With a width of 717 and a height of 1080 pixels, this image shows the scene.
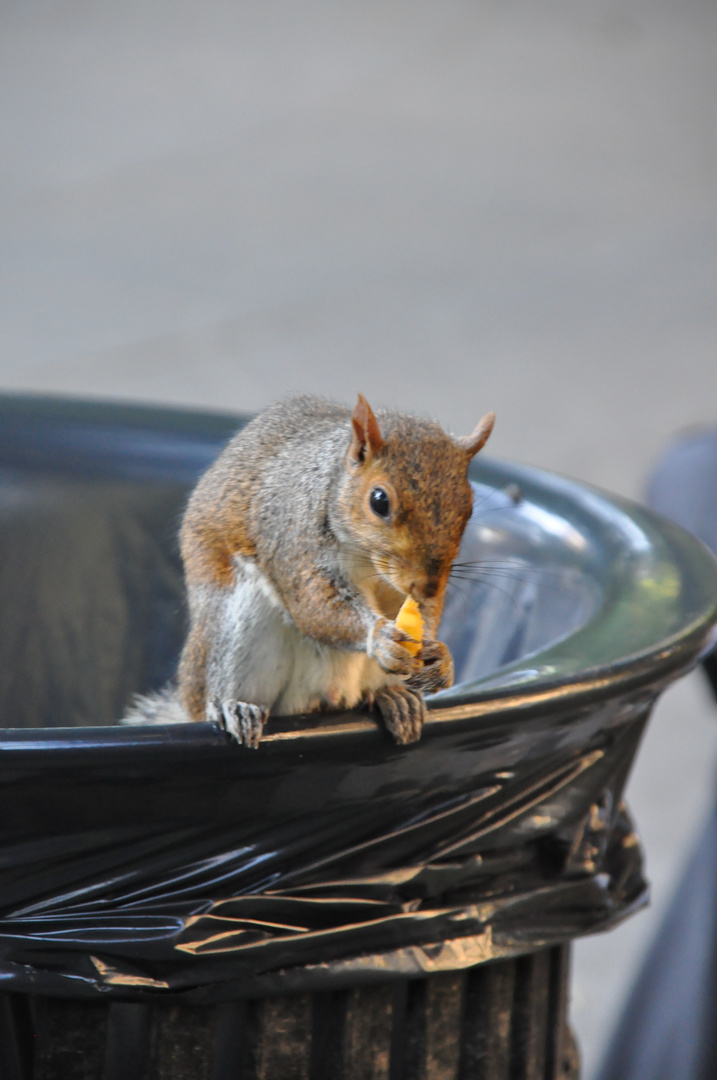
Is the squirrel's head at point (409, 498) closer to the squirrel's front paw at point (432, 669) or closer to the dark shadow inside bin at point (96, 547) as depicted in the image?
the squirrel's front paw at point (432, 669)

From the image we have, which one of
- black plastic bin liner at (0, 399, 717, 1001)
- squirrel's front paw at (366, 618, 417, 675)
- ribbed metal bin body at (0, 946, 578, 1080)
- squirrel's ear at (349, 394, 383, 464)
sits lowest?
ribbed metal bin body at (0, 946, 578, 1080)

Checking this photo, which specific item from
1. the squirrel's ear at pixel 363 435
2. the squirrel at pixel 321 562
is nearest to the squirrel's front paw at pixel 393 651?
the squirrel at pixel 321 562

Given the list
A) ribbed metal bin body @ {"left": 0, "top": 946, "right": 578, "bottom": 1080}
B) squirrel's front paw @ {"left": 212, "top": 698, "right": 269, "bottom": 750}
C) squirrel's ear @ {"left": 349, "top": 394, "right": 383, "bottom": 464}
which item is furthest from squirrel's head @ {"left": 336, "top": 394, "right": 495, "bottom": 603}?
ribbed metal bin body @ {"left": 0, "top": 946, "right": 578, "bottom": 1080}

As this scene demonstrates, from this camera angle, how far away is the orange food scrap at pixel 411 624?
0.67 m

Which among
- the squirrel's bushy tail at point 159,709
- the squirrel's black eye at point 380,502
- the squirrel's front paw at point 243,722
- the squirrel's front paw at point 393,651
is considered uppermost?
the squirrel's black eye at point 380,502

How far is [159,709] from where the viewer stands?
974 mm

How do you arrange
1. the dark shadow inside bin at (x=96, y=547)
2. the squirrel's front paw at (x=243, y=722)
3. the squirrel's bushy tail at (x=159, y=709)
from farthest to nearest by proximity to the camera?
the dark shadow inside bin at (x=96, y=547)
the squirrel's bushy tail at (x=159, y=709)
the squirrel's front paw at (x=243, y=722)

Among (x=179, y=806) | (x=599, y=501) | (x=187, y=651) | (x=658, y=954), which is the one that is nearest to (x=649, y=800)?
(x=658, y=954)

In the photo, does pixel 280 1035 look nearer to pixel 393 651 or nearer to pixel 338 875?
pixel 338 875

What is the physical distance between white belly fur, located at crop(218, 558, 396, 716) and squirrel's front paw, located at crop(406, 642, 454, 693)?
0.04 meters

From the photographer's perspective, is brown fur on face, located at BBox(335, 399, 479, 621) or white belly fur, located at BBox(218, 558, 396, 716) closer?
brown fur on face, located at BBox(335, 399, 479, 621)

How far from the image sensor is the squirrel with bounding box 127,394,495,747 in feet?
2.26

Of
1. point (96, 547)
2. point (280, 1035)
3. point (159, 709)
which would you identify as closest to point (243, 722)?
point (280, 1035)

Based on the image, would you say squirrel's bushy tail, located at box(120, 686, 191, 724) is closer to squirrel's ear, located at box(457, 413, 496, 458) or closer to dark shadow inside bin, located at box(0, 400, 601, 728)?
dark shadow inside bin, located at box(0, 400, 601, 728)
